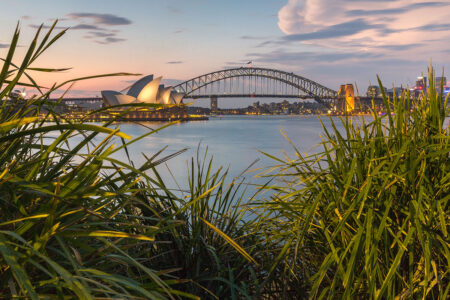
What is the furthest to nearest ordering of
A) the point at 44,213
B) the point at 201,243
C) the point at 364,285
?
the point at 201,243 → the point at 364,285 → the point at 44,213

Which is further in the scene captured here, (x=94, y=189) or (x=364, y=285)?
(x=364, y=285)

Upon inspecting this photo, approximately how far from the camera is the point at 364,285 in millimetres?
2121

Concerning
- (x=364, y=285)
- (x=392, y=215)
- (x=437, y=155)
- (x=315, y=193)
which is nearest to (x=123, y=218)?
(x=315, y=193)

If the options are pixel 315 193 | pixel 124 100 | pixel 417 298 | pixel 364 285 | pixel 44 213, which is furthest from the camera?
pixel 124 100

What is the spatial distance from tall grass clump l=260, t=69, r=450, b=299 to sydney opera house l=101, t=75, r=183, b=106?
269 feet

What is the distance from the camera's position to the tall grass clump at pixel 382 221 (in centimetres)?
188

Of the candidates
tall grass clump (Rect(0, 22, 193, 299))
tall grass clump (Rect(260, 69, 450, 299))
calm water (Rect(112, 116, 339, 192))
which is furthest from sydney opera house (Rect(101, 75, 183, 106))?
tall grass clump (Rect(0, 22, 193, 299))

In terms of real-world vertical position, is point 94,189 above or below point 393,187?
above

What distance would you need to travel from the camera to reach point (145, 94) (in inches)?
3472

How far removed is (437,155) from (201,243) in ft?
4.11

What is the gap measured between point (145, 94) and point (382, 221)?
3492 inches

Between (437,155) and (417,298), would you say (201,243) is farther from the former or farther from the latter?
(437,155)

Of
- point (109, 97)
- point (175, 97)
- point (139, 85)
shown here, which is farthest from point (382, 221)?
point (175, 97)

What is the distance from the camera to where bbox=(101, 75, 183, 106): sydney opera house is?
88062 millimetres
